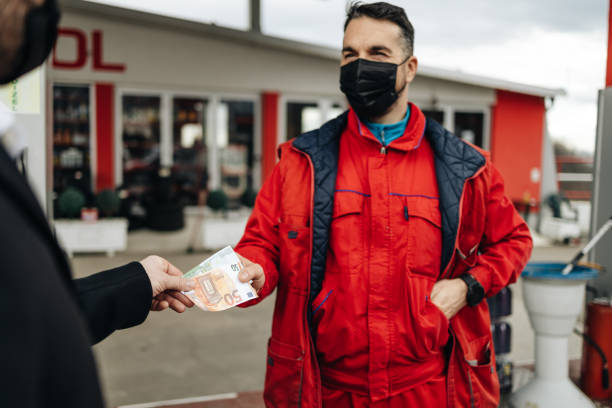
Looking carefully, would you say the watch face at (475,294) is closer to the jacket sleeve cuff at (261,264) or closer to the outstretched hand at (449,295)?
the outstretched hand at (449,295)

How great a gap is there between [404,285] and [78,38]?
31.9 feet

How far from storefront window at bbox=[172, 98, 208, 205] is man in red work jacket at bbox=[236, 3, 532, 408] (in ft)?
31.1

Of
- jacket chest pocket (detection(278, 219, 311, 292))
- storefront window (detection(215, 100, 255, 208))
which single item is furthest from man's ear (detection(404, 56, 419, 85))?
storefront window (detection(215, 100, 255, 208))

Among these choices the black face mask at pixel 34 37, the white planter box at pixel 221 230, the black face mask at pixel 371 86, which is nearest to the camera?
the black face mask at pixel 34 37

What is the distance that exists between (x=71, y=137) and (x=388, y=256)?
9.94 metres

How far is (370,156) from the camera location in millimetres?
1833

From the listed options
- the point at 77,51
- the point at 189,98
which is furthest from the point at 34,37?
the point at 189,98

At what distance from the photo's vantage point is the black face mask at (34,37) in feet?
2.46

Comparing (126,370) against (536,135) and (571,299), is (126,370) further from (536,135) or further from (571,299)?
(536,135)

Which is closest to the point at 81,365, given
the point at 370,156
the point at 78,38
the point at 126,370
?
the point at 370,156

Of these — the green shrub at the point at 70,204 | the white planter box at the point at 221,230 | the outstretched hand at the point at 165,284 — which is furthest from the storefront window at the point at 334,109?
the outstretched hand at the point at 165,284

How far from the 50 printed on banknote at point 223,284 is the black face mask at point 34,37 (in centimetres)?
95

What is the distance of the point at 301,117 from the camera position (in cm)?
1177

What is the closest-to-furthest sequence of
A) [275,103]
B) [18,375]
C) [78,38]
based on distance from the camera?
[18,375] < [78,38] < [275,103]
